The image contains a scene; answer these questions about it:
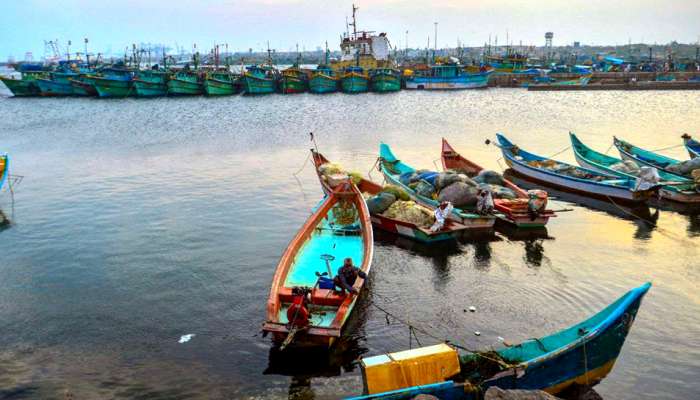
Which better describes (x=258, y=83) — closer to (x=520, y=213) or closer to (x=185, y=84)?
(x=185, y=84)

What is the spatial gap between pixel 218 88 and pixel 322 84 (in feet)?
45.7

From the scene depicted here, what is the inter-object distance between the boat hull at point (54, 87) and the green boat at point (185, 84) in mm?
15298

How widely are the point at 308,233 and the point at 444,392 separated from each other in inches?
315

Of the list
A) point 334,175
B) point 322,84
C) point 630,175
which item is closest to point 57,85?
point 322,84

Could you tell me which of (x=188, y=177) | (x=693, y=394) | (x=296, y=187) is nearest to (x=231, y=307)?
(x=693, y=394)

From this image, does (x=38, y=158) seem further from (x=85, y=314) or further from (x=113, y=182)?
(x=85, y=314)

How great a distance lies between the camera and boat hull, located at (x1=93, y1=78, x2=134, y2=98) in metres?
68.3

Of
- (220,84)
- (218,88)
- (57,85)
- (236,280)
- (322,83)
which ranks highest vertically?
(57,85)

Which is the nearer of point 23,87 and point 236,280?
point 236,280

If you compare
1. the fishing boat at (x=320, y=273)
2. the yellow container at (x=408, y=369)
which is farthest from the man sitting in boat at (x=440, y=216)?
the yellow container at (x=408, y=369)

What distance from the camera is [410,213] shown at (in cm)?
1767

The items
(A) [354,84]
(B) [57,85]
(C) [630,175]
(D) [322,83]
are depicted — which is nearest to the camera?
(C) [630,175]

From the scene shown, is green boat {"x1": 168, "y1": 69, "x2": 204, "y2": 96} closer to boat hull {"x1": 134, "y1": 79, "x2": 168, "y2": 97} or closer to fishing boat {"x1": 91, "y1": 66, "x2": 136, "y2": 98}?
boat hull {"x1": 134, "y1": 79, "x2": 168, "y2": 97}

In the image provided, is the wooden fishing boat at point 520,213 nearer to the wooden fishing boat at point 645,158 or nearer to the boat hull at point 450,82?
the wooden fishing boat at point 645,158
